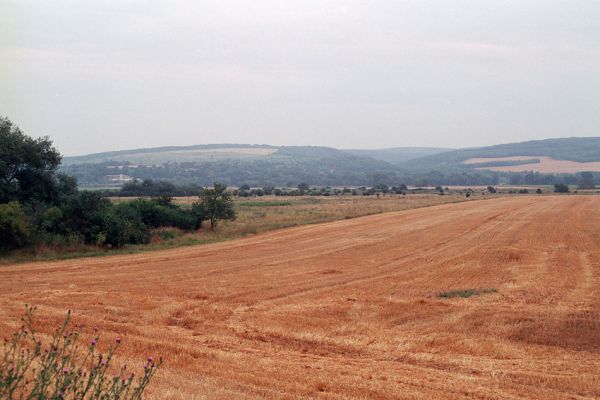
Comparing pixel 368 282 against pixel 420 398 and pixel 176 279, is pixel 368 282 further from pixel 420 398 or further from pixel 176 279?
pixel 420 398

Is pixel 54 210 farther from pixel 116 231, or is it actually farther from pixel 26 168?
pixel 26 168

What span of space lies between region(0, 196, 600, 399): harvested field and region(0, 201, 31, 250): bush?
11.0ft

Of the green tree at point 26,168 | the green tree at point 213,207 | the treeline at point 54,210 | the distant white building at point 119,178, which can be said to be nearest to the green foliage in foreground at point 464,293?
the treeline at point 54,210

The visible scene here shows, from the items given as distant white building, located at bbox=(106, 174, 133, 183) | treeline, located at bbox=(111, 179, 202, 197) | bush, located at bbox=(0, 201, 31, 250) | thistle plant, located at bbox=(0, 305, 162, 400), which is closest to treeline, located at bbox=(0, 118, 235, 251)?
bush, located at bbox=(0, 201, 31, 250)

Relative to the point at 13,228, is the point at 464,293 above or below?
below

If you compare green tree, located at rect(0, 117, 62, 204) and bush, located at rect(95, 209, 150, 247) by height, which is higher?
green tree, located at rect(0, 117, 62, 204)

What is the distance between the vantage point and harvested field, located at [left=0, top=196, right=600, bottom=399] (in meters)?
9.80

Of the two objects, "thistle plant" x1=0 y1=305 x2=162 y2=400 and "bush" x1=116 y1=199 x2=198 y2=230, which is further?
"bush" x1=116 y1=199 x2=198 y2=230

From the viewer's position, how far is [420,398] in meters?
8.95

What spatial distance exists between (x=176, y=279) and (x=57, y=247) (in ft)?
33.6

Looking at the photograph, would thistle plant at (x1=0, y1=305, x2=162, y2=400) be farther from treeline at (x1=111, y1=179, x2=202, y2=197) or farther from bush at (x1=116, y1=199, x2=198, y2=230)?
treeline at (x1=111, y1=179, x2=202, y2=197)

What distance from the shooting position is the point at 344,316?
14.7m

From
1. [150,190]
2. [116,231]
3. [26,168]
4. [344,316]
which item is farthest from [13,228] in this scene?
[150,190]

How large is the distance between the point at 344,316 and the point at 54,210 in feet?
61.6
